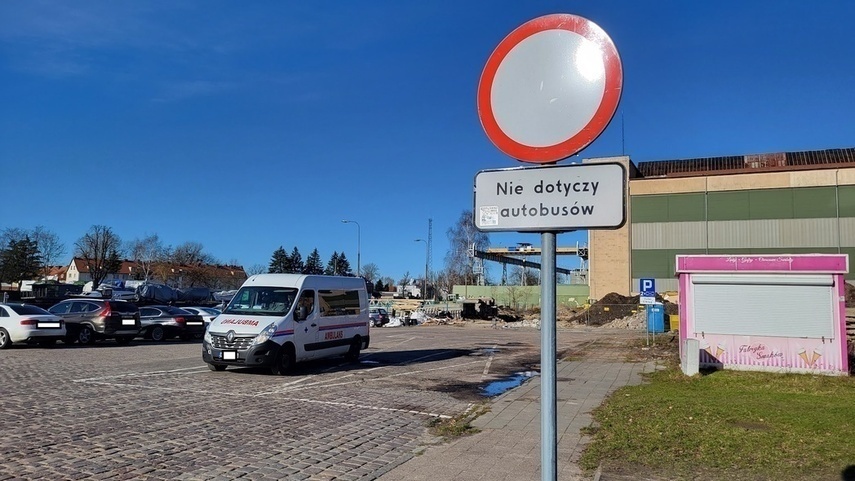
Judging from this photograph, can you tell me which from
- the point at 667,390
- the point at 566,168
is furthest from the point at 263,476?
the point at 667,390

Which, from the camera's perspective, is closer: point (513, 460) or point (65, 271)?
point (513, 460)

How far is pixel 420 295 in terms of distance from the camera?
117 m

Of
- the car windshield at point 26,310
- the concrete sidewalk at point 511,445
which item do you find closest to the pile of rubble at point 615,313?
the concrete sidewalk at point 511,445

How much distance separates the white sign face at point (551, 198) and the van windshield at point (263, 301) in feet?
41.0

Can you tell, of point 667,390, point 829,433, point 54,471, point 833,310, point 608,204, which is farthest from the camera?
point 833,310

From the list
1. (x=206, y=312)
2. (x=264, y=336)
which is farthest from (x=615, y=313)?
(x=264, y=336)

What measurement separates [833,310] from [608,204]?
576 inches

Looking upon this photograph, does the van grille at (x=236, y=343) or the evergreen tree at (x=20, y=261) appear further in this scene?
the evergreen tree at (x=20, y=261)

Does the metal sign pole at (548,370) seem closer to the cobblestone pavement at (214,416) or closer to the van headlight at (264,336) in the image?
the cobblestone pavement at (214,416)

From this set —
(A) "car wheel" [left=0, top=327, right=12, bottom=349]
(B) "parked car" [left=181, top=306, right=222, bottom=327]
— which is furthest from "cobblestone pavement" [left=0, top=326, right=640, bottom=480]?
(B) "parked car" [left=181, top=306, right=222, bottom=327]

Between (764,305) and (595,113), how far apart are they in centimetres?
1436

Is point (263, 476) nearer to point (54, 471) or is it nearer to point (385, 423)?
point (54, 471)

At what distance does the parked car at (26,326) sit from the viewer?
19438 millimetres

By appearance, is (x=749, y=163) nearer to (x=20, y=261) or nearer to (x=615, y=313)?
(x=615, y=313)
